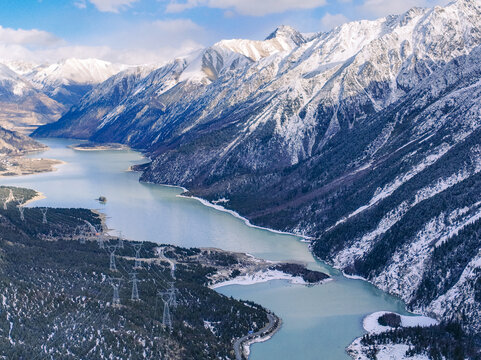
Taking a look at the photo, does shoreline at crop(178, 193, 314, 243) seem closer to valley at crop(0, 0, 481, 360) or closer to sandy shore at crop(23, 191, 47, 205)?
valley at crop(0, 0, 481, 360)

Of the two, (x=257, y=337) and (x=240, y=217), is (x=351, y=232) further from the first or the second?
(x=240, y=217)

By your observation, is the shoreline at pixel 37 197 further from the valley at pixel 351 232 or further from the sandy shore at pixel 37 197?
the valley at pixel 351 232

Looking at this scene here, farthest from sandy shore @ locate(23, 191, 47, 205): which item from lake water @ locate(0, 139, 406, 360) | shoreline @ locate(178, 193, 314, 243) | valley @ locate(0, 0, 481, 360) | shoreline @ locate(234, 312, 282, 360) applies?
shoreline @ locate(234, 312, 282, 360)

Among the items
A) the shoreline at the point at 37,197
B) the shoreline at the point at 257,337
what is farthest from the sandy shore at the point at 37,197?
the shoreline at the point at 257,337

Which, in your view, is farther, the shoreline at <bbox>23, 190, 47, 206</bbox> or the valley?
the shoreline at <bbox>23, 190, 47, 206</bbox>

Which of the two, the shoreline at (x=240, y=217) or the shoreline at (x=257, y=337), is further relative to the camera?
the shoreline at (x=240, y=217)

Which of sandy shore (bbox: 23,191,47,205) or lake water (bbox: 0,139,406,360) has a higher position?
lake water (bbox: 0,139,406,360)

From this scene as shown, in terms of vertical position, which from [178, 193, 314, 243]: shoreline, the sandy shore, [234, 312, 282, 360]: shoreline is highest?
[178, 193, 314, 243]: shoreline


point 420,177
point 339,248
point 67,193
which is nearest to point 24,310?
point 339,248

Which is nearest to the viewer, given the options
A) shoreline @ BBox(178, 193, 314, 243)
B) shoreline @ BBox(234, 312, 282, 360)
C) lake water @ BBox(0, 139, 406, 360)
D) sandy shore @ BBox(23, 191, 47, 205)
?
shoreline @ BBox(234, 312, 282, 360)
